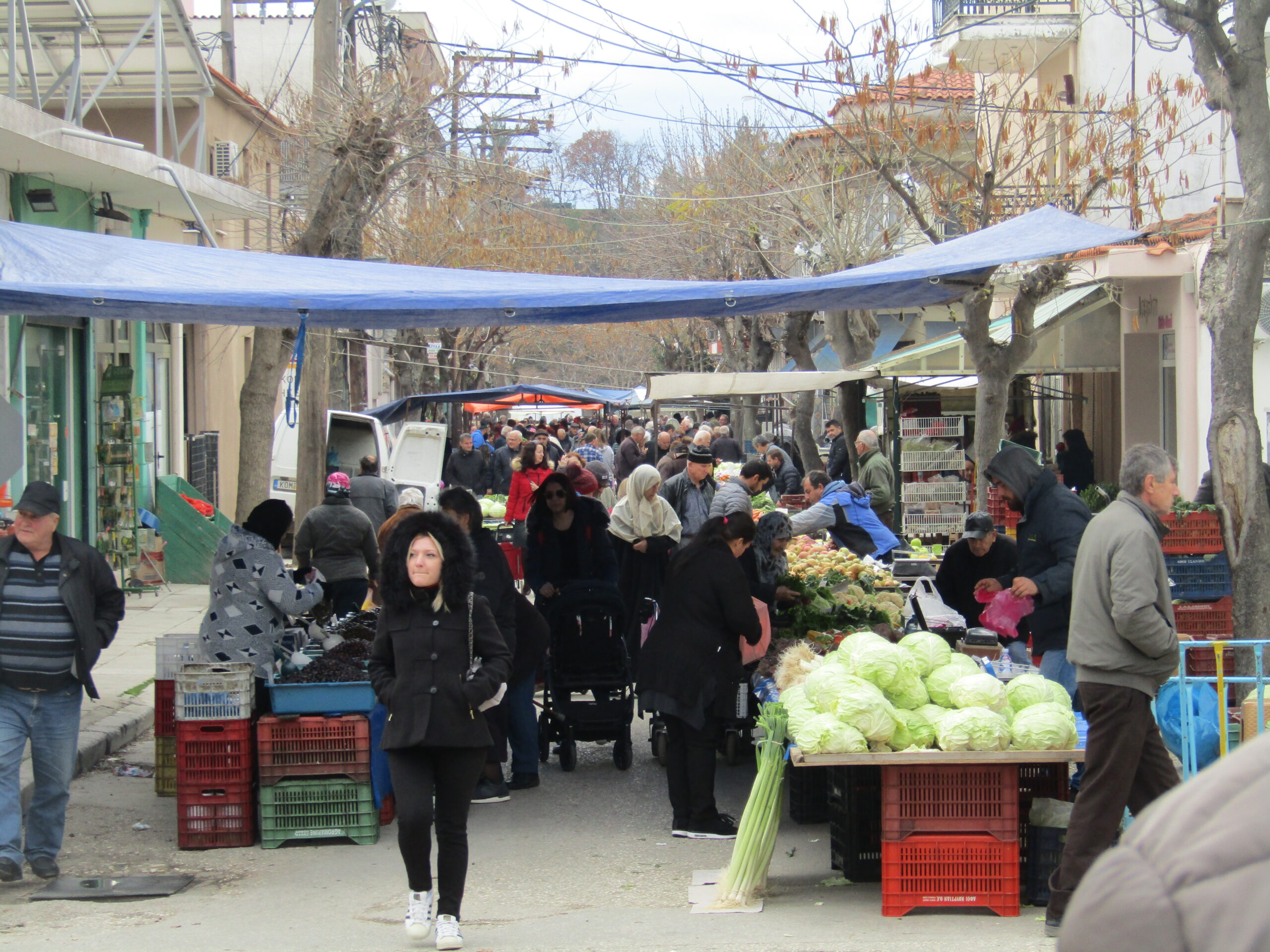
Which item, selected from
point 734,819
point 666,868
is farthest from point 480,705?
point 734,819

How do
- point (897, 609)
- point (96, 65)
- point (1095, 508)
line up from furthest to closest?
1. point (96, 65)
2. point (1095, 508)
3. point (897, 609)

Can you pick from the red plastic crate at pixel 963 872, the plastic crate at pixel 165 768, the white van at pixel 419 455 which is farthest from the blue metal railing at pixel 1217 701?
the white van at pixel 419 455

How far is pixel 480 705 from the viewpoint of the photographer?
5.20 meters

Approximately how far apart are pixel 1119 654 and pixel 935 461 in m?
11.4

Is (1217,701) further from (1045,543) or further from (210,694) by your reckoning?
(210,694)

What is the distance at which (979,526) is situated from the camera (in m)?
8.23

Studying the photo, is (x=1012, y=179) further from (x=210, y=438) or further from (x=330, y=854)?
(x=330, y=854)

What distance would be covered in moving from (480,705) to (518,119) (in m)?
12.2

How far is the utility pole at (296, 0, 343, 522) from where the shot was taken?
1427 centimetres

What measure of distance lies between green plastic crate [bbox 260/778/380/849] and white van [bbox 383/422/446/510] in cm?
1535

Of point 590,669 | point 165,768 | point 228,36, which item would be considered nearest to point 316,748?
point 165,768

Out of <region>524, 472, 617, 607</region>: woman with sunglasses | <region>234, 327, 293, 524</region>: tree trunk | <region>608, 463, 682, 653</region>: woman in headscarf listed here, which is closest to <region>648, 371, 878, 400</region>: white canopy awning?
<region>234, 327, 293, 524</region>: tree trunk

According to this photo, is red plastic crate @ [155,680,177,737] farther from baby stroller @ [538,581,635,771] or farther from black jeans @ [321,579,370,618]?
black jeans @ [321,579,370,618]

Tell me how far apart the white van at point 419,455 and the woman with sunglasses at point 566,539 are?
13.1 meters
